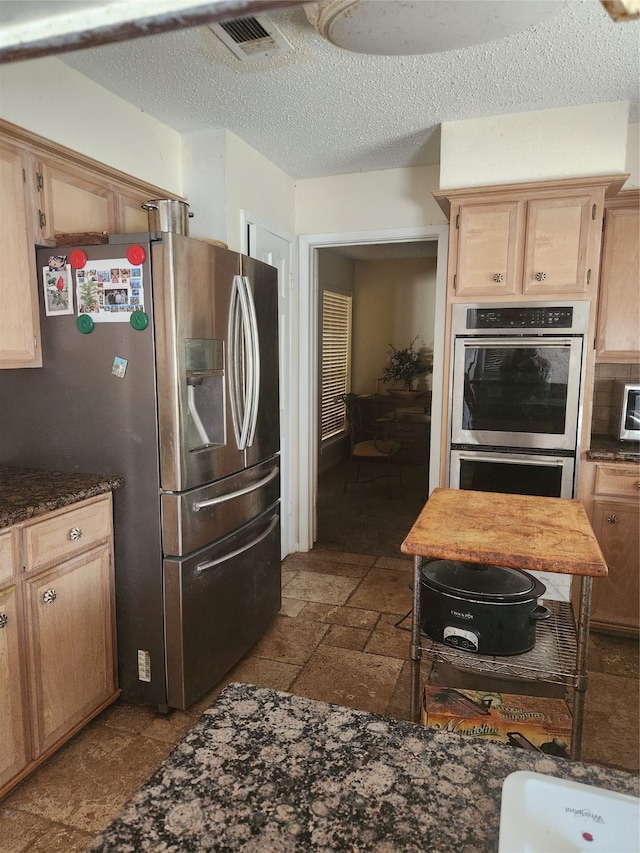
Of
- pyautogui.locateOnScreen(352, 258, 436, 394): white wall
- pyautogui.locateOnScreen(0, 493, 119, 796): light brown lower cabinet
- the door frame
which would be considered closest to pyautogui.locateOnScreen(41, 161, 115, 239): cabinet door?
pyautogui.locateOnScreen(0, 493, 119, 796): light brown lower cabinet

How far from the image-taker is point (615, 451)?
9.02ft

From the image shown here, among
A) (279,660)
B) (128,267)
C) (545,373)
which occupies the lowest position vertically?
(279,660)

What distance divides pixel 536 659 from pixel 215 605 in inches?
49.3

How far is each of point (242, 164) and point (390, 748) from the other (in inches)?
119

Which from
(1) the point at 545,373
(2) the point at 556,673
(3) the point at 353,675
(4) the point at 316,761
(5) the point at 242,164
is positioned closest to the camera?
(4) the point at 316,761

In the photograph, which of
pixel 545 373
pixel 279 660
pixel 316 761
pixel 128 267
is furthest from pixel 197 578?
pixel 545 373

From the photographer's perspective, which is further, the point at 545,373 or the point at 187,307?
the point at 545,373

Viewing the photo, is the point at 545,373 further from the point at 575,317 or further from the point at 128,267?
the point at 128,267

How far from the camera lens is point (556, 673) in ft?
5.58

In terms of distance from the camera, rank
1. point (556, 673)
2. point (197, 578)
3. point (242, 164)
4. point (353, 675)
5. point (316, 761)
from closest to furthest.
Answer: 1. point (316, 761)
2. point (556, 673)
3. point (197, 578)
4. point (353, 675)
5. point (242, 164)

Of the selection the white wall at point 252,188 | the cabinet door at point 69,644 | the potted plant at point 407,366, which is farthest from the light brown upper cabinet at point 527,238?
the potted plant at point 407,366

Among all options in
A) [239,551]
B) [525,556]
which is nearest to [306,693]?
[239,551]

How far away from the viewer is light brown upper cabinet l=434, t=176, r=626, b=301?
8.71ft

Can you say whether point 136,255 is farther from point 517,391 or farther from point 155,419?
point 517,391
